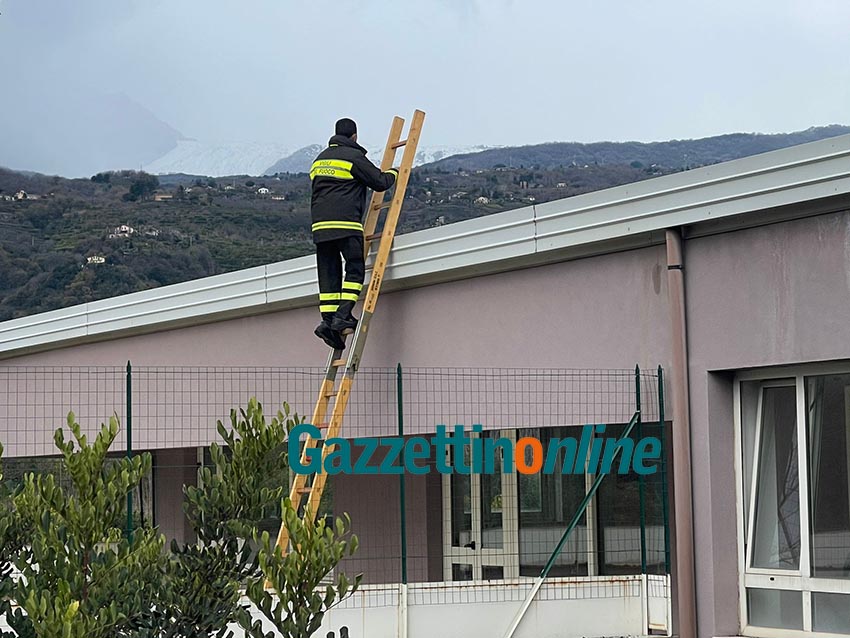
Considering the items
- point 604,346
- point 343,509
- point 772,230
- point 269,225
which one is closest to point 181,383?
point 343,509

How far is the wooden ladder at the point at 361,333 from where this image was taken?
35.2ft

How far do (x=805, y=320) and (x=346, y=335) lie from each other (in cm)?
425

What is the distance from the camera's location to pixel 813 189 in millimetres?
8648

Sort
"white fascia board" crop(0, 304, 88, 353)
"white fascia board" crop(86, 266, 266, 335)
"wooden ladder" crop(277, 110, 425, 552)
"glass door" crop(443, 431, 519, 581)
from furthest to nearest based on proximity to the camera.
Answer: "white fascia board" crop(0, 304, 88, 353) < "glass door" crop(443, 431, 519, 581) < "white fascia board" crop(86, 266, 266, 335) < "wooden ladder" crop(277, 110, 425, 552)

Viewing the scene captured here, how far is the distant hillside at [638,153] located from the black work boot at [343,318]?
57921 mm

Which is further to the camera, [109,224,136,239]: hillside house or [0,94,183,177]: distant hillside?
[0,94,183,177]: distant hillside

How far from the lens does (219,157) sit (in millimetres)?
121688

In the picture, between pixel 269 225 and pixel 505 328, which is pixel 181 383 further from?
pixel 269 225

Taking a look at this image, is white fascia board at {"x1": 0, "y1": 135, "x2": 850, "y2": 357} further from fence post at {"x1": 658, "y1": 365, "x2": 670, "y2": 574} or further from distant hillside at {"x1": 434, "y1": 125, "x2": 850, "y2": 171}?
distant hillside at {"x1": 434, "y1": 125, "x2": 850, "y2": 171}

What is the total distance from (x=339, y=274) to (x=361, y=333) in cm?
56

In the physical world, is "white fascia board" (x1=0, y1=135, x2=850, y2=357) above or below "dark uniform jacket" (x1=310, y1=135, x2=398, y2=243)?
below

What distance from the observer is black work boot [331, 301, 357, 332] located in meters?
11.2

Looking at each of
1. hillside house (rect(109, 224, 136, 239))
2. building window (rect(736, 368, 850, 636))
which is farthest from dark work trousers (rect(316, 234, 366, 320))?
hillside house (rect(109, 224, 136, 239))

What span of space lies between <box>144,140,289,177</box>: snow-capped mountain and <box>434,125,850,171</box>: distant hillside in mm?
38446
